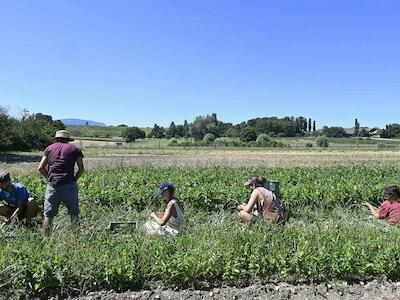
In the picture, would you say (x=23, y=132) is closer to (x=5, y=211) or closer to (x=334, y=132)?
(x=5, y=211)

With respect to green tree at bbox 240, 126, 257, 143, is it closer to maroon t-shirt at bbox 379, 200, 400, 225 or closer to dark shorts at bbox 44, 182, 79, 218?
maroon t-shirt at bbox 379, 200, 400, 225

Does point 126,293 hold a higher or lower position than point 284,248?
lower

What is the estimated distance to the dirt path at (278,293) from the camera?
12.8ft

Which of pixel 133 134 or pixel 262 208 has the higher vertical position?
pixel 133 134

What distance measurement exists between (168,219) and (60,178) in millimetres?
1801

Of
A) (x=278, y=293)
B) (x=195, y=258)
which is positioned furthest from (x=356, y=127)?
(x=195, y=258)

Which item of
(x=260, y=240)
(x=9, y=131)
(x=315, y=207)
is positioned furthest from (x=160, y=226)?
(x=9, y=131)

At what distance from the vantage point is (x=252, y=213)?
664cm

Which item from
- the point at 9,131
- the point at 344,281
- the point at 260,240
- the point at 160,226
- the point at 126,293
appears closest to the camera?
the point at 126,293

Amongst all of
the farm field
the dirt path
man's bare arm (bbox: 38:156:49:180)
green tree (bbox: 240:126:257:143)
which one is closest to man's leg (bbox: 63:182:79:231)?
man's bare arm (bbox: 38:156:49:180)

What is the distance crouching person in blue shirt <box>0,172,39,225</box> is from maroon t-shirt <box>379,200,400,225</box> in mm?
5962

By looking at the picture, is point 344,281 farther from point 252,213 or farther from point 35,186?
point 35,186

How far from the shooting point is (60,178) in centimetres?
605

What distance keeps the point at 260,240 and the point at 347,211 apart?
4.34 metres
